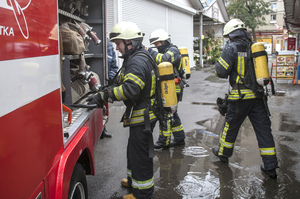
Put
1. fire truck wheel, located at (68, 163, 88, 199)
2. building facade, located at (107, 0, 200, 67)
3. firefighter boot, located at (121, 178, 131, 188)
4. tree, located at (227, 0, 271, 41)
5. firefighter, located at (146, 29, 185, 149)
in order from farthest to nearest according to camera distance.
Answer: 1. tree, located at (227, 0, 271, 41)
2. building facade, located at (107, 0, 200, 67)
3. firefighter, located at (146, 29, 185, 149)
4. firefighter boot, located at (121, 178, 131, 188)
5. fire truck wheel, located at (68, 163, 88, 199)

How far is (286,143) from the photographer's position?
552 cm

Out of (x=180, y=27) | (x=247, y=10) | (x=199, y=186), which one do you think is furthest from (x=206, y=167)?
(x=247, y=10)

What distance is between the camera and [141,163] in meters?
3.31

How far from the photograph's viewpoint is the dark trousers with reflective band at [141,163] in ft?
10.8

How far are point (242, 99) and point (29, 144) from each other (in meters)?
3.19

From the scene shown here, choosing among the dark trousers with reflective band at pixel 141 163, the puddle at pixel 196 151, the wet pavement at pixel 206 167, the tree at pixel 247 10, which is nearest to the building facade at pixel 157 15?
the wet pavement at pixel 206 167

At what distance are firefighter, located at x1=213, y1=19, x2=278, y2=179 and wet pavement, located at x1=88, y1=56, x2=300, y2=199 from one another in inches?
12.7

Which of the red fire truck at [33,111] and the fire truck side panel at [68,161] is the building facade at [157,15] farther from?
the red fire truck at [33,111]

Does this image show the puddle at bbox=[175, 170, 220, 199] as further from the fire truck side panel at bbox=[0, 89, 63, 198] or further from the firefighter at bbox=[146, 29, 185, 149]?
the fire truck side panel at bbox=[0, 89, 63, 198]

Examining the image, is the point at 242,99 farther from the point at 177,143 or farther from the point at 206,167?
the point at 177,143

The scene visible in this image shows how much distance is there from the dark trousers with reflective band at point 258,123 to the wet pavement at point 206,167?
0.99ft

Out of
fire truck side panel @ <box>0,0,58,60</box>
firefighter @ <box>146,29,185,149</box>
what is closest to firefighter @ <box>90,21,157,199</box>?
fire truck side panel @ <box>0,0,58,60</box>

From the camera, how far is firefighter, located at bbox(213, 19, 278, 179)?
13.3 feet

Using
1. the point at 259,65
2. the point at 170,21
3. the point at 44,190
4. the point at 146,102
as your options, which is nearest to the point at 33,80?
the point at 44,190
